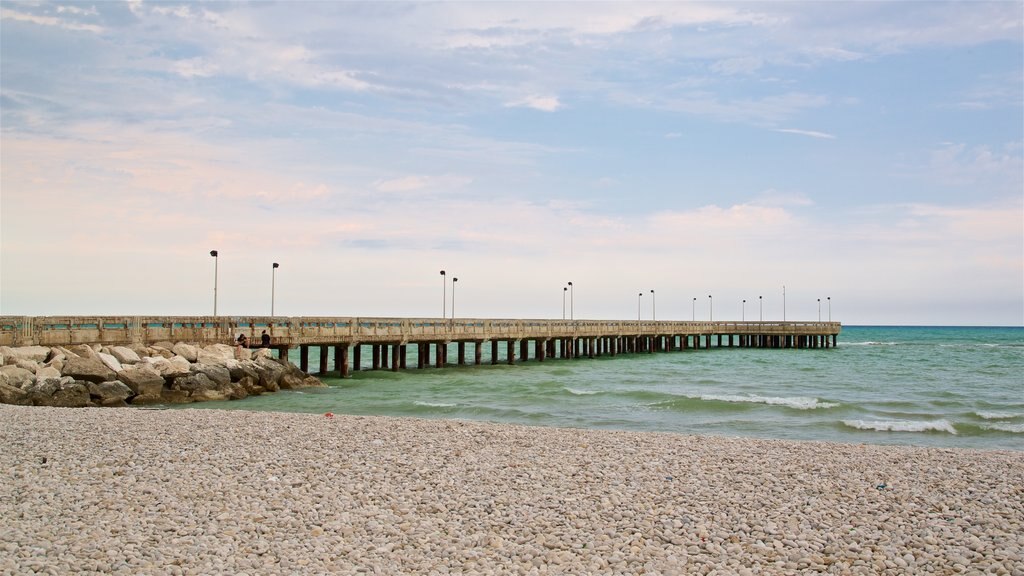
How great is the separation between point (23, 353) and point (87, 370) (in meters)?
2.22

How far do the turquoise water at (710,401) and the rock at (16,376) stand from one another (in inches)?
173

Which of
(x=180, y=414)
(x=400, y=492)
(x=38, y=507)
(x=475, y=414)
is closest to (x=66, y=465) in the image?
(x=38, y=507)

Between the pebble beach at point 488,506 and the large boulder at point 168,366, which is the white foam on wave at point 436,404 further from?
the pebble beach at point 488,506

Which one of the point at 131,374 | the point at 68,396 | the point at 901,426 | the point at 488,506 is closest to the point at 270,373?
the point at 131,374

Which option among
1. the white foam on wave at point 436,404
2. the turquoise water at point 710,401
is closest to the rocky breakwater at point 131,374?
the turquoise water at point 710,401

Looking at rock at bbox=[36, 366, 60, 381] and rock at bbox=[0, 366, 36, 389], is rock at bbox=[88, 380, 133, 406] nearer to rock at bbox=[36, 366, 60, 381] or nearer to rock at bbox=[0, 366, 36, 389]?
rock at bbox=[36, 366, 60, 381]

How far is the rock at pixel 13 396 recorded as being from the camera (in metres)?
21.5

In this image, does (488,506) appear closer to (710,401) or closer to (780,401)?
(710,401)

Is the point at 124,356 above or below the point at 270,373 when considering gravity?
above

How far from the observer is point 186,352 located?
27703 mm

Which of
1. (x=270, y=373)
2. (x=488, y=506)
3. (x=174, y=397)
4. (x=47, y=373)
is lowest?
(x=174, y=397)

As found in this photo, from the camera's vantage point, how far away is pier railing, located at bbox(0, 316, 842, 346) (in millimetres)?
25344

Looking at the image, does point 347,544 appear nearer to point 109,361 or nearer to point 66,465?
point 66,465

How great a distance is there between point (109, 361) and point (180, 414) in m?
8.07
